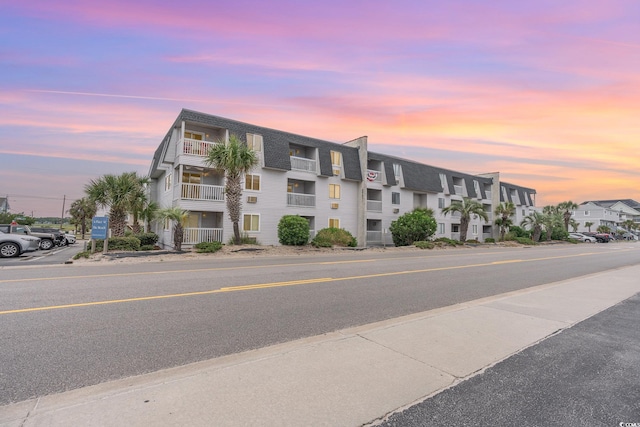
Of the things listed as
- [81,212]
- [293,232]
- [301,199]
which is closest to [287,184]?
[301,199]

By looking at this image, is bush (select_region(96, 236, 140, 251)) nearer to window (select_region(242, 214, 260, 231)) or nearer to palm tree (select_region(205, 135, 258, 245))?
palm tree (select_region(205, 135, 258, 245))

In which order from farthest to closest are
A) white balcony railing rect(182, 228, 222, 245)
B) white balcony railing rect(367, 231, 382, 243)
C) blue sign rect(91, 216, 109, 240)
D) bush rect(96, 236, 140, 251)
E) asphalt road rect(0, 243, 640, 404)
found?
white balcony railing rect(367, 231, 382, 243) < white balcony railing rect(182, 228, 222, 245) < bush rect(96, 236, 140, 251) < blue sign rect(91, 216, 109, 240) < asphalt road rect(0, 243, 640, 404)

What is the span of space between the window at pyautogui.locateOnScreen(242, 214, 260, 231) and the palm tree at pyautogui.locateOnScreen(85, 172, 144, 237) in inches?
299

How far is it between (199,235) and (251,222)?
13.1ft

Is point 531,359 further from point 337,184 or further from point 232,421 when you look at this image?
point 337,184

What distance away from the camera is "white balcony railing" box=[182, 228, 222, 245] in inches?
891

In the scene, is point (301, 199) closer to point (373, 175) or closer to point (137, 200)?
point (373, 175)

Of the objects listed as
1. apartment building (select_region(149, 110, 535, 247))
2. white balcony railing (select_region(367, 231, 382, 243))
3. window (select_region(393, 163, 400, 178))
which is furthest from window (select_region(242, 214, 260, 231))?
window (select_region(393, 163, 400, 178))

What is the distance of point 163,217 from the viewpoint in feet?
66.0

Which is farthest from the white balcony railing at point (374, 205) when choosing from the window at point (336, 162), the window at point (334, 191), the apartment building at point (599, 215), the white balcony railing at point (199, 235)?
the apartment building at point (599, 215)

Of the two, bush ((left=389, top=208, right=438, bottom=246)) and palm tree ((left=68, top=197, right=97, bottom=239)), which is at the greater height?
palm tree ((left=68, top=197, right=97, bottom=239))

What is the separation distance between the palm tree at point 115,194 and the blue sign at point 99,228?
4.78 metres

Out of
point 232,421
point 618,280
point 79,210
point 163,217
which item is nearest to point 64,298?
point 232,421

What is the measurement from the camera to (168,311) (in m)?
6.31
